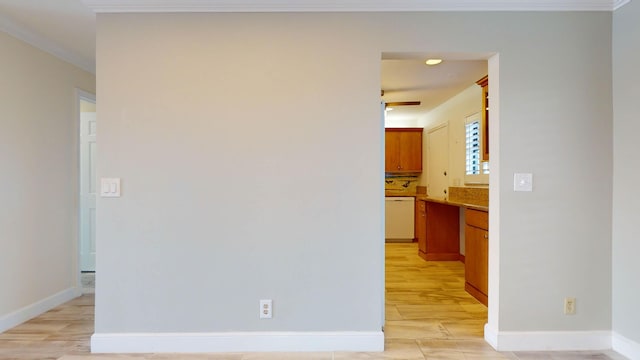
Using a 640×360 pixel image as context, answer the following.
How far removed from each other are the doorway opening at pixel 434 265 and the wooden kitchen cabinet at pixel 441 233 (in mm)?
98

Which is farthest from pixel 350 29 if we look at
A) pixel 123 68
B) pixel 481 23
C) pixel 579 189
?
pixel 579 189

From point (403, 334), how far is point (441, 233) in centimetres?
274

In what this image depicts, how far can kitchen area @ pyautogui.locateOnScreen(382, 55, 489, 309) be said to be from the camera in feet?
11.9

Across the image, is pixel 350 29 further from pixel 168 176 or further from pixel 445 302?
pixel 445 302

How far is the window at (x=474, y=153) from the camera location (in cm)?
437

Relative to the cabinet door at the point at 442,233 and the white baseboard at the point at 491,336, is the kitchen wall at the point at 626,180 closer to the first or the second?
the white baseboard at the point at 491,336

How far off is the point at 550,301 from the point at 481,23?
1.99 meters

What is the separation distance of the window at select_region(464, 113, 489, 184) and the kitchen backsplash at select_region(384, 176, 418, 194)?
93.5 inches

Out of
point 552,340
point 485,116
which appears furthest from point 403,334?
point 485,116

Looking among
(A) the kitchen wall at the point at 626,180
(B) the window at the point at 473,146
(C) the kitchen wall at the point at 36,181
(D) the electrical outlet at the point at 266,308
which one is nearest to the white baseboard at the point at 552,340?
(A) the kitchen wall at the point at 626,180

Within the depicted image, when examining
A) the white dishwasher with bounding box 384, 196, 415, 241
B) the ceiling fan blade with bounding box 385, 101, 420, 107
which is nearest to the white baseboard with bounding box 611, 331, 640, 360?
the ceiling fan blade with bounding box 385, 101, 420, 107

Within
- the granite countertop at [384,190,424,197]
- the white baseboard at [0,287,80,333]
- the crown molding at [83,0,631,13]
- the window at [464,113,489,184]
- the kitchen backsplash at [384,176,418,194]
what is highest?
→ the crown molding at [83,0,631,13]

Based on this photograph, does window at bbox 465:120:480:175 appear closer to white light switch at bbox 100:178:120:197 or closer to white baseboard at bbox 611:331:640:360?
white baseboard at bbox 611:331:640:360

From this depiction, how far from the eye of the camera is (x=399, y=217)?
21.9 feet
